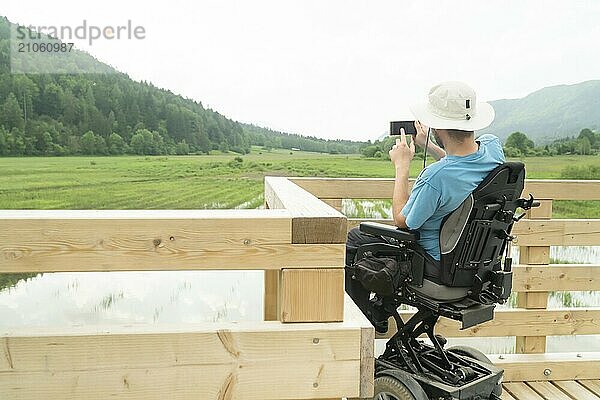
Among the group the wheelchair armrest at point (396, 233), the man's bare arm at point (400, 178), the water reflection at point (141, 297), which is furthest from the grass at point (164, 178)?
the wheelchair armrest at point (396, 233)

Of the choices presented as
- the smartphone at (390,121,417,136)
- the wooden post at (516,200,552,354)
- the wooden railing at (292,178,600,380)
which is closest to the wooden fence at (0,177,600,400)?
the smartphone at (390,121,417,136)

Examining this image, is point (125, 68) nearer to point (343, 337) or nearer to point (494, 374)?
point (494, 374)

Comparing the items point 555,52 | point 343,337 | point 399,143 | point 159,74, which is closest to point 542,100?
point 555,52

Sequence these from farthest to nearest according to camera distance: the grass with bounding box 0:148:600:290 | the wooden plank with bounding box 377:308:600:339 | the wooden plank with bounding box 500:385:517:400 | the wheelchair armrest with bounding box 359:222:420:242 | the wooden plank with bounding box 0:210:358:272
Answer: the grass with bounding box 0:148:600:290
the wooden plank with bounding box 377:308:600:339
the wooden plank with bounding box 500:385:517:400
the wheelchair armrest with bounding box 359:222:420:242
the wooden plank with bounding box 0:210:358:272

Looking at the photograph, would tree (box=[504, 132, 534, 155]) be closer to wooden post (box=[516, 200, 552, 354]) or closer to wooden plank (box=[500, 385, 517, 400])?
wooden post (box=[516, 200, 552, 354])

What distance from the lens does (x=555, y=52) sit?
509 centimetres

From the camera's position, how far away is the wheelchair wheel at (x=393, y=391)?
6.35 ft

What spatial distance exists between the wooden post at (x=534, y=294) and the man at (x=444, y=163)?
2.97 feet

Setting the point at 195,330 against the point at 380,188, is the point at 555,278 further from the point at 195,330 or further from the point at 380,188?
the point at 195,330

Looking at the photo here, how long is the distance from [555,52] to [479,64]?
794 mm

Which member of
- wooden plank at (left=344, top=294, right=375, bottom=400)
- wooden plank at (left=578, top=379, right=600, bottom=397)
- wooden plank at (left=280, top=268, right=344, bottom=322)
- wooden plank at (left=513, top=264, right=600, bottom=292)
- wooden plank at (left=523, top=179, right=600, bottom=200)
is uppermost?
wooden plank at (left=523, top=179, right=600, bottom=200)

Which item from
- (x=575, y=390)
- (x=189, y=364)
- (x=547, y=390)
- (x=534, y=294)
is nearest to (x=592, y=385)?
(x=575, y=390)

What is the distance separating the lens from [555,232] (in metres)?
2.84

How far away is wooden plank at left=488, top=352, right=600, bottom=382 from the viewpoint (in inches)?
113
